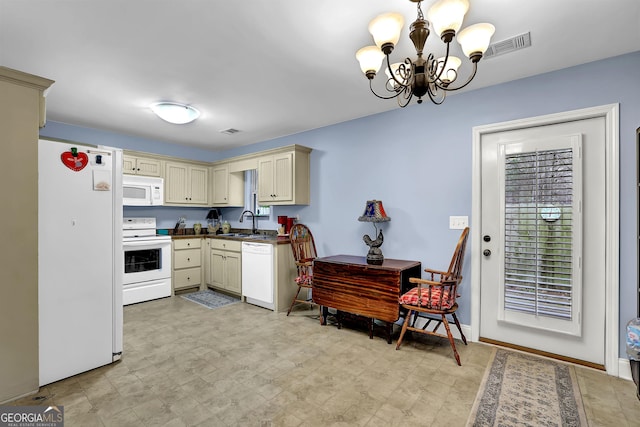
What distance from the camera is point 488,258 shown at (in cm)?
281

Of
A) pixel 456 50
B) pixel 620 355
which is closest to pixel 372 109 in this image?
pixel 456 50

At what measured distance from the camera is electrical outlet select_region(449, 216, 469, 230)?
113 inches

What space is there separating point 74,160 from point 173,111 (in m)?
1.26

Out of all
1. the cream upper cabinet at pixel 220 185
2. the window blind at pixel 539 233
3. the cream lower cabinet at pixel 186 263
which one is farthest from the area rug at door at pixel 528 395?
the cream upper cabinet at pixel 220 185

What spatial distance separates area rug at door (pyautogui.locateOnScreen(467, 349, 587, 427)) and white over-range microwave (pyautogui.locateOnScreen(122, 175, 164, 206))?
14.8ft

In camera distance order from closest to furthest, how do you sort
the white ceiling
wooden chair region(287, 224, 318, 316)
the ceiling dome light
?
the white ceiling
the ceiling dome light
wooden chair region(287, 224, 318, 316)

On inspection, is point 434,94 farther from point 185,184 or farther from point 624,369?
point 185,184

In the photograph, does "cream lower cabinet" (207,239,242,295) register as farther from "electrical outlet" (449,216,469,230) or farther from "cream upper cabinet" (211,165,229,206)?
"electrical outlet" (449,216,469,230)

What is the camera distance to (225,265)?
4480 millimetres

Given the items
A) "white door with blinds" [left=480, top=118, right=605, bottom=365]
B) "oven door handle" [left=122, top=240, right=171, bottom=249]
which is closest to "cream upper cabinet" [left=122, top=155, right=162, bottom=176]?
"oven door handle" [left=122, top=240, right=171, bottom=249]

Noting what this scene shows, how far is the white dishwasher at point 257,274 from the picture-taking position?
149 inches

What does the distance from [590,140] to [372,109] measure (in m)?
1.95

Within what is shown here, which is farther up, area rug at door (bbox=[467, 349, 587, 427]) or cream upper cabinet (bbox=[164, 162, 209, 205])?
cream upper cabinet (bbox=[164, 162, 209, 205])

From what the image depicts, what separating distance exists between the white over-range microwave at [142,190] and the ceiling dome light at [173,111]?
1407 mm
